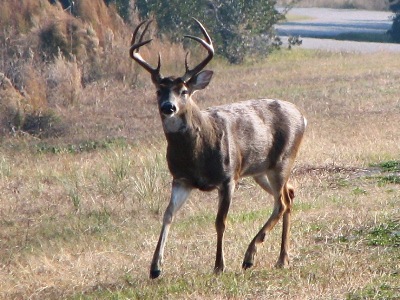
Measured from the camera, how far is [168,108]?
8.88 meters

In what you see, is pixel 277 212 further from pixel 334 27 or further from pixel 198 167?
pixel 334 27

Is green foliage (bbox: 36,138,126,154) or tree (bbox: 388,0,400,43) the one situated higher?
green foliage (bbox: 36,138,126,154)

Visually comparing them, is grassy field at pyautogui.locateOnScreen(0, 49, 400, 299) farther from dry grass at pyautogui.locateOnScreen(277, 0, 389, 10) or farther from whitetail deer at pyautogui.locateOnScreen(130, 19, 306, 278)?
dry grass at pyautogui.locateOnScreen(277, 0, 389, 10)

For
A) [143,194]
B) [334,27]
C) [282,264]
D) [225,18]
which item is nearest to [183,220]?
[143,194]

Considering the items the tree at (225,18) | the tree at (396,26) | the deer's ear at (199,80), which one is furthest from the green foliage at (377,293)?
the tree at (396,26)

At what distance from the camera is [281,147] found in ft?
→ 32.4

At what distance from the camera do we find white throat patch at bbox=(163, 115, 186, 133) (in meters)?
9.08

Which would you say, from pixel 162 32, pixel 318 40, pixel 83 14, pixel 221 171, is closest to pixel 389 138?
pixel 221 171

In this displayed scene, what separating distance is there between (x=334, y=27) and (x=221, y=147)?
36.2 meters

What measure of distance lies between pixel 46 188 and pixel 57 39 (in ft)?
32.1

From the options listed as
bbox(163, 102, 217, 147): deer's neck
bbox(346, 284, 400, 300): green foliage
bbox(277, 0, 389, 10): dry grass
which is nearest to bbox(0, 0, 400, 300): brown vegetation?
bbox(346, 284, 400, 300): green foliage

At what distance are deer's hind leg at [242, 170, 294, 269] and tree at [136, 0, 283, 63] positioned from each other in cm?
1795

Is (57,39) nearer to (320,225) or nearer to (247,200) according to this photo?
(247,200)

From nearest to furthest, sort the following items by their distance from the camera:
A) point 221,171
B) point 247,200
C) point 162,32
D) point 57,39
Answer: point 221,171 → point 247,200 → point 57,39 → point 162,32
